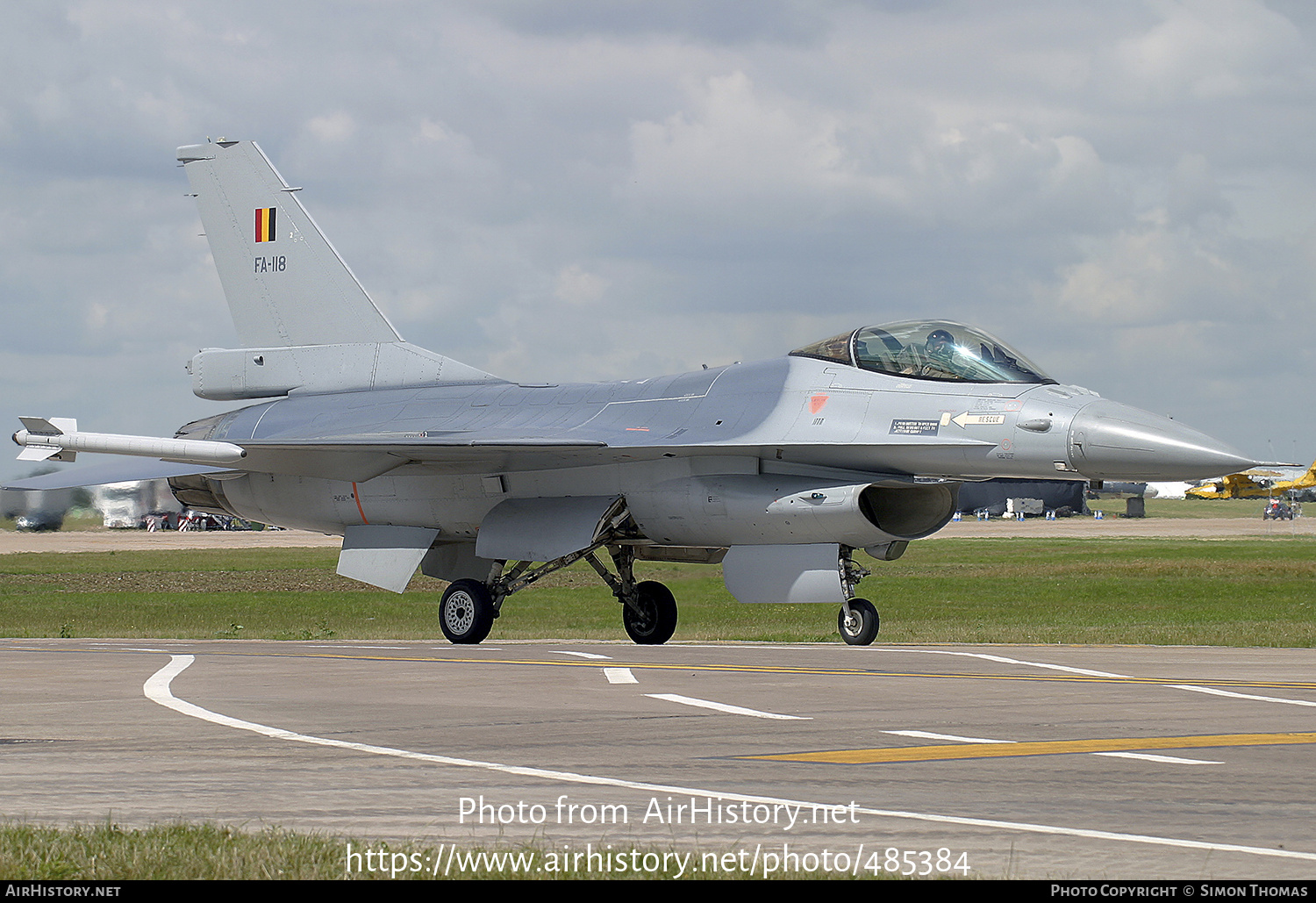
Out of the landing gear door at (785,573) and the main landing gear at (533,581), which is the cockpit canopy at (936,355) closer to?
the landing gear door at (785,573)

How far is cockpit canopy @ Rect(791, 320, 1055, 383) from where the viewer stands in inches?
588

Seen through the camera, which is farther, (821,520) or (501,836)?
(821,520)

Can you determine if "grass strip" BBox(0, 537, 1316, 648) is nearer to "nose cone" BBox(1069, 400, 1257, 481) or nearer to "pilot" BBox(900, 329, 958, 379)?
"pilot" BBox(900, 329, 958, 379)

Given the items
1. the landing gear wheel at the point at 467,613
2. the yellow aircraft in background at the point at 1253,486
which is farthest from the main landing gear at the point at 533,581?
the yellow aircraft in background at the point at 1253,486

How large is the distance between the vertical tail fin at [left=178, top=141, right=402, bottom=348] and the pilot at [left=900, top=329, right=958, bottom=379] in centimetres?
825

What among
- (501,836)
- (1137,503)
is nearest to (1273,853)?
(501,836)

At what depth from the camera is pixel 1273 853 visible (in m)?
5.35

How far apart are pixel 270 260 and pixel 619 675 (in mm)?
10789

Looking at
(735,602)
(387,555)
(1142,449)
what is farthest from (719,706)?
(735,602)

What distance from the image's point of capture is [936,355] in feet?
49.9

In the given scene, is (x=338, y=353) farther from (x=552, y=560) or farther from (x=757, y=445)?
(x=757, y=445)

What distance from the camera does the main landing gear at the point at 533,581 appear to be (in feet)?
57.4

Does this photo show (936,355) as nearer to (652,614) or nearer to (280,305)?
(652,614)

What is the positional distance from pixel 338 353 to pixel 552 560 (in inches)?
221
